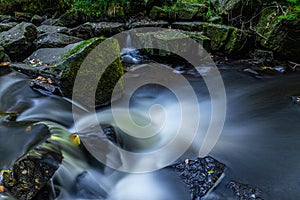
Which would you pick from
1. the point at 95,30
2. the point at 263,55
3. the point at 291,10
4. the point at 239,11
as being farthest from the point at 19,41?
the point at 291,10

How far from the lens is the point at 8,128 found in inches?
120

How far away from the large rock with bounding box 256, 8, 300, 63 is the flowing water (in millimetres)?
1165

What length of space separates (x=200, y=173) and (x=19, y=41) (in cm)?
495

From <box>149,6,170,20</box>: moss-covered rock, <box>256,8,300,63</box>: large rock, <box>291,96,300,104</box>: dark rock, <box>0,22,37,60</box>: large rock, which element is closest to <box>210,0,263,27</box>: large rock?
<box>256,8,300,63</box>: large rock

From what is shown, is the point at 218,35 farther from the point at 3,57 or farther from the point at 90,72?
the point at 3,57

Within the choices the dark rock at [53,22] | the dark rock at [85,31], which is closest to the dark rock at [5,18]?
the dark rock at [53,22]

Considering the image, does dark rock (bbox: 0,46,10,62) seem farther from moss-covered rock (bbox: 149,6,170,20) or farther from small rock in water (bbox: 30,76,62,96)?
moss-covered rock (bbox: 149,6,170,20)

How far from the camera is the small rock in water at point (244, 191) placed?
2504 millimetres

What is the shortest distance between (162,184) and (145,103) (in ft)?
6.90

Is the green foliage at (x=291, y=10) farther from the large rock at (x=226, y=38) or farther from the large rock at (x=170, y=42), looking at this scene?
the large rock at (x=170, y=42)

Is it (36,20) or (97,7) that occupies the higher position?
(97,7)

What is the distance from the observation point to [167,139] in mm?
3693

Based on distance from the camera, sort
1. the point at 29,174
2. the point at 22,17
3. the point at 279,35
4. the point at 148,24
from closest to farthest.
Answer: the point at 29,174 → the point at 279,35 → the point at 148,24 → the point at 22,17

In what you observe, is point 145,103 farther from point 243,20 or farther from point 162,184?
point 243,20
